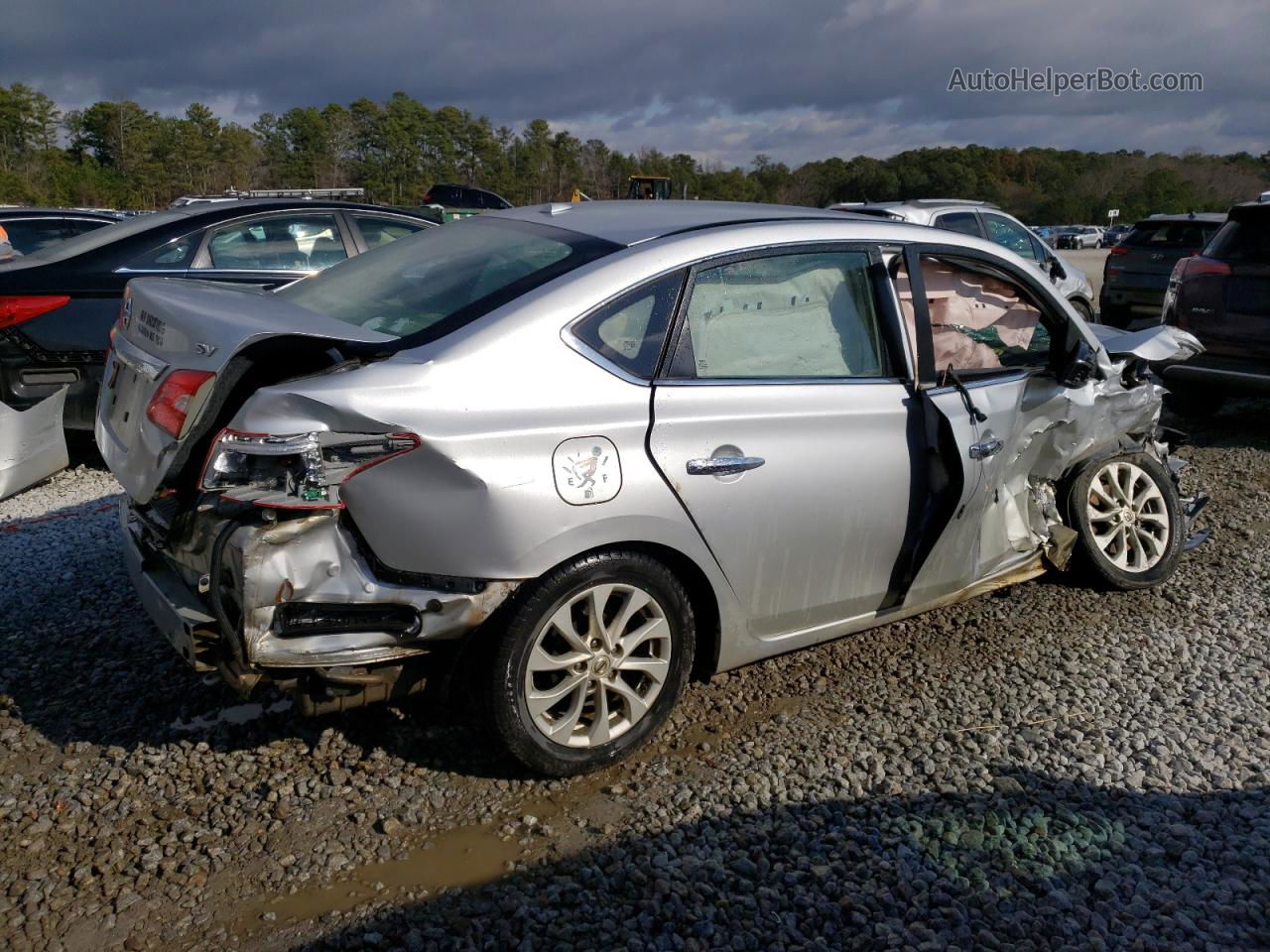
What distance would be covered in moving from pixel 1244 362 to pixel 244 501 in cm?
719

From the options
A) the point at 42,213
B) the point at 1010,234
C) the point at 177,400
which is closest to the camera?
the point at 177,400

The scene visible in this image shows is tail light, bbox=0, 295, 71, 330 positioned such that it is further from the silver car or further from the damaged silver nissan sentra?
the silver car

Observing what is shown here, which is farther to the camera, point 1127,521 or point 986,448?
point 1127,521

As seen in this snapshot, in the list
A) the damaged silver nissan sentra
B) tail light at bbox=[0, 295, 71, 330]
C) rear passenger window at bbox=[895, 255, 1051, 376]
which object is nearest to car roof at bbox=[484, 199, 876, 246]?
the damaged silver nissan sentra

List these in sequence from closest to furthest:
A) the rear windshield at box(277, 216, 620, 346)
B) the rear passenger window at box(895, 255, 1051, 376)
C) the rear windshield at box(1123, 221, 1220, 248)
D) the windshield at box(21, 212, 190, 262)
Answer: the rear windshield at box(277, 216, 620, 346)
the rear passenger window at box(895, 255, 1051, 376)
the windshield at box(21, 212, 190, 262)
the rear windshield at box(1123, 221, 1220, 248)

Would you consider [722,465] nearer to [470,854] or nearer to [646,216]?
[646,216]

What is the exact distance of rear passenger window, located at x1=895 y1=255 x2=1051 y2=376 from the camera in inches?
159

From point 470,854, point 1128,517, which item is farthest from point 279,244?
point 1128,517

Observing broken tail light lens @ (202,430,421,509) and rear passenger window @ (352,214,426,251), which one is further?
rear passenger window @ (352,214,426,251)

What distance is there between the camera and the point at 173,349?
10.2 ft

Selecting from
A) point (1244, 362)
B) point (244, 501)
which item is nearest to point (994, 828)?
point (244, 501)

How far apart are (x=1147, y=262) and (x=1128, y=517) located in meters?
9.70

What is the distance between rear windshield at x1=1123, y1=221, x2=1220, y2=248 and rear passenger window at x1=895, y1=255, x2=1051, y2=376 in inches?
402

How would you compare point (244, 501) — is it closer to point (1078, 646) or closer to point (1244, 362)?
point (1078, 646)
